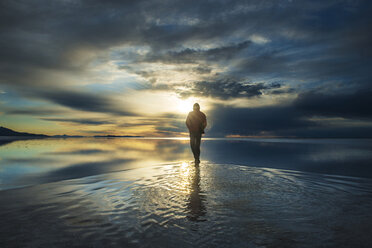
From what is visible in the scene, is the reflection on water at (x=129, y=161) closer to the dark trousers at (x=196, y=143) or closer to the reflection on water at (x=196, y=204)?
the dark trousers at (x=196, y=143)

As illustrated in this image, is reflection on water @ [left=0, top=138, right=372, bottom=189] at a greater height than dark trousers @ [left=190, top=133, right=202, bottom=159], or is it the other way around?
dark trousers @ [left=190, top=133, right=202, bottom=159]

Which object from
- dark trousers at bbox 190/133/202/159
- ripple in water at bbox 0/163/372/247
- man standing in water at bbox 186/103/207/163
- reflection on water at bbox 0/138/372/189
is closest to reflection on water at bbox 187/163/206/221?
ripple in water at bbox 0/163/372/247

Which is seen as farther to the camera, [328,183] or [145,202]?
[328,183]

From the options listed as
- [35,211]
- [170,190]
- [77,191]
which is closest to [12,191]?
[77,191]

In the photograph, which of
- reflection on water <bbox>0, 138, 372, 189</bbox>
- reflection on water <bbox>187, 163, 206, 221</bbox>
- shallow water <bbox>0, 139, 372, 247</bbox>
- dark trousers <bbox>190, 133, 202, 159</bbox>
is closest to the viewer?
shallow water <bbox>0, 139, 372, 247</bbox>

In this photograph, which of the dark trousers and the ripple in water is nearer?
the ripple in water

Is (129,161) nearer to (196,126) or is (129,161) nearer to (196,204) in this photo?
(196,126)

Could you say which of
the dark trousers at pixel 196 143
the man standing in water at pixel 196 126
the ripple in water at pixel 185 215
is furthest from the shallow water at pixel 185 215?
the man standing in water at pixel 196 126

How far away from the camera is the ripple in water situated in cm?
331

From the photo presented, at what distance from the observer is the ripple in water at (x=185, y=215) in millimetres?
3312

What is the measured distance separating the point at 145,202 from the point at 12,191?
4531 millimetres

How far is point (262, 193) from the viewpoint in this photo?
607 centimetres

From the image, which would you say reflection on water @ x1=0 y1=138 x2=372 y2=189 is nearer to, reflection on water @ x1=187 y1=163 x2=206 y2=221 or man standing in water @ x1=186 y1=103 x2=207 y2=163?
man standing in water @ x1=186 y1=103 x2=207 y2=163

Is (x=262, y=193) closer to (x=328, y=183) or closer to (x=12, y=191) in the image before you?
(x=328, y=183)
